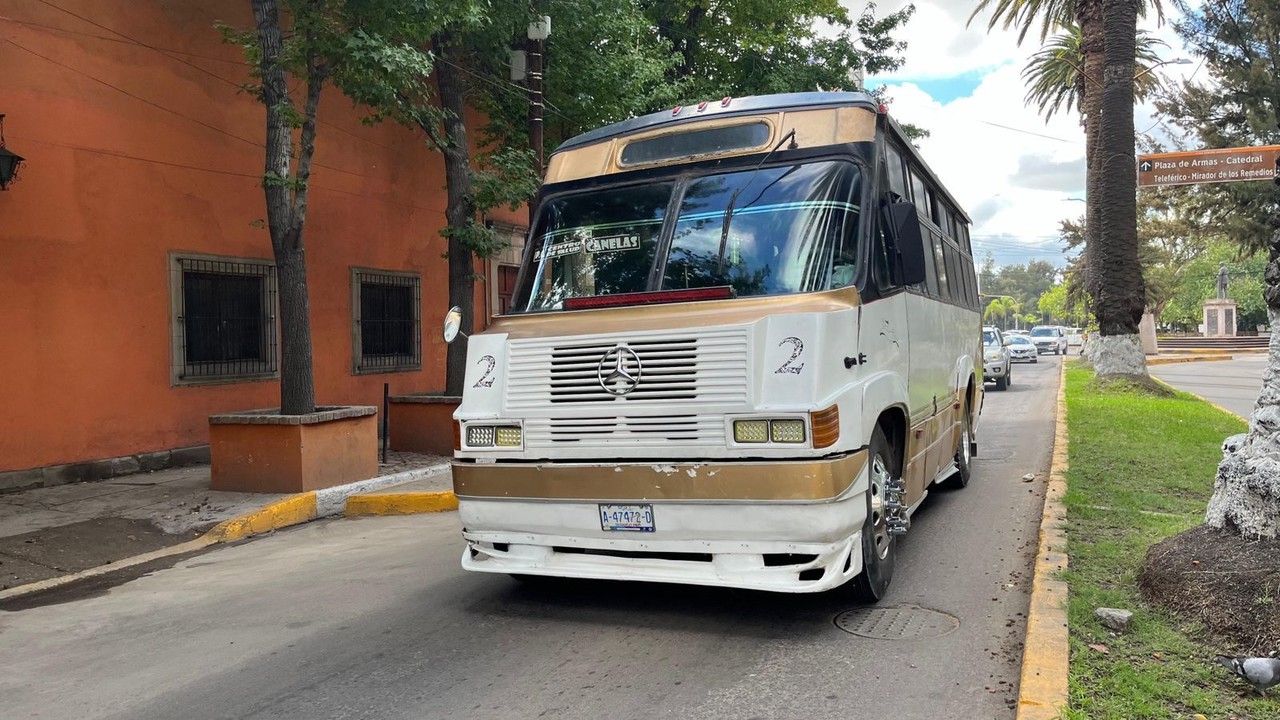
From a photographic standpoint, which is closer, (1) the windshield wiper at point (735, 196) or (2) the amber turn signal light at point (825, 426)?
(2) the amber turn signal light at point (825, 426)

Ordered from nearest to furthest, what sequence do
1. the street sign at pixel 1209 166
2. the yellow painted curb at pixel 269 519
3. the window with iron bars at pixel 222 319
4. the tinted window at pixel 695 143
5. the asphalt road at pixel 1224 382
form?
1. the tinted window at pixel 695 143
2. the yellow painted curb at pixel 269 519
3. the window with iron bars at pixel 222 319
4. the street sign at pixel 1209 166
5. the asphalt road at pixel 1224 382

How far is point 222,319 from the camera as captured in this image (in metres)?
11.4

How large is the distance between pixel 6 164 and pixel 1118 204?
57.6 feet

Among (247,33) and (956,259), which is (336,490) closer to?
(247,33)

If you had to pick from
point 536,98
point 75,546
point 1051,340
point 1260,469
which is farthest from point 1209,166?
point 1051,340

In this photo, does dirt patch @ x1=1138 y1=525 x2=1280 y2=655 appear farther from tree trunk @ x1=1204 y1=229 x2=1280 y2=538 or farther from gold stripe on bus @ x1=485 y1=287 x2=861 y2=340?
gold stripe on bus @ x1=485 y1=287 x2=861 y2=340

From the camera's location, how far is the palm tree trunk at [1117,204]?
16.8 meters

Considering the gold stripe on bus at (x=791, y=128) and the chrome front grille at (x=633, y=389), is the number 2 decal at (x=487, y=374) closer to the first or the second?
the chrome front grille at (x=633, y=389)

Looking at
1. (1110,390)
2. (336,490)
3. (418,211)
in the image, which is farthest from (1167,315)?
(336,490)

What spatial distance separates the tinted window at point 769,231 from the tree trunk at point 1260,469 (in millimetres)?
2224

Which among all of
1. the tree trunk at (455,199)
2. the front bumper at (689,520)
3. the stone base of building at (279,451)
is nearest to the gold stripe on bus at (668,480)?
the front bumper at (689,520)

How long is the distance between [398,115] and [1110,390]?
46.4ft

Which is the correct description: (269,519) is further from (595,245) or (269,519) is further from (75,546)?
(595,245)

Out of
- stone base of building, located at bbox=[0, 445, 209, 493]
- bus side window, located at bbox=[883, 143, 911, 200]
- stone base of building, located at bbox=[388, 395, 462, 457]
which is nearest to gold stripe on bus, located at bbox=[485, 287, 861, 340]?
bus side window, located at bbox=[883, 143, 911, 200]
